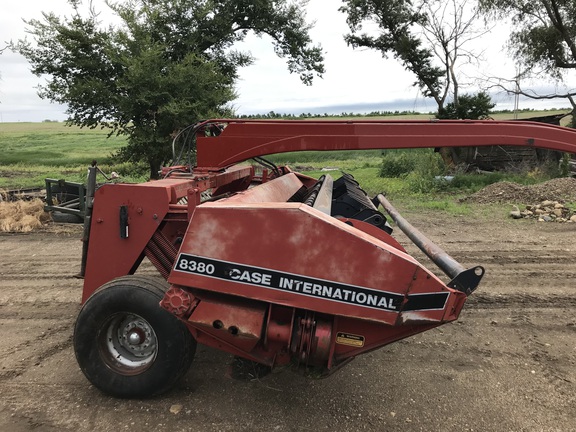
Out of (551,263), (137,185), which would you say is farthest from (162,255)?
(551,263)

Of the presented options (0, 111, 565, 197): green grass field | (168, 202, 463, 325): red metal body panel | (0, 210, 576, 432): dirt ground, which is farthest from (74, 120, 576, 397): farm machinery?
(0, 111, 565, 197): green grass field

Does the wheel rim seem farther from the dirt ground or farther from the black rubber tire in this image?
the dirt ground

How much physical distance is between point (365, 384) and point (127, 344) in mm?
1846

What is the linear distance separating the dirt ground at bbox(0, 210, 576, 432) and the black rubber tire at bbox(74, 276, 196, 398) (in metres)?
0.18

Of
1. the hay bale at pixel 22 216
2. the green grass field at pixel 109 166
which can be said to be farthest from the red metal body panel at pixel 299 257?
the green grass field at pixel 109 166

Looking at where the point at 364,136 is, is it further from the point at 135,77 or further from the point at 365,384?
the point at 135,77

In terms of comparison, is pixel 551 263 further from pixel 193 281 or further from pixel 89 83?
pixel 89 83

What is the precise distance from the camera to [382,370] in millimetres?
3725

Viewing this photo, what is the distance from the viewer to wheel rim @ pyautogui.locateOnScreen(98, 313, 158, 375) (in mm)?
3221

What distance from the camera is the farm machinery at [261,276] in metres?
2.70

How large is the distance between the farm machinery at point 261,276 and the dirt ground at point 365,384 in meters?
0.30

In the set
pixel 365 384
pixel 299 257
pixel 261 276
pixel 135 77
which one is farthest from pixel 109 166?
pixel 299 257

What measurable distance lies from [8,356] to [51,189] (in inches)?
75.8

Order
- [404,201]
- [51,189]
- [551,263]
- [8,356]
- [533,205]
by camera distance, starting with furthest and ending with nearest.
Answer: [404,201] < [533,205] < [551,263] < [51,189] < [8,356]
